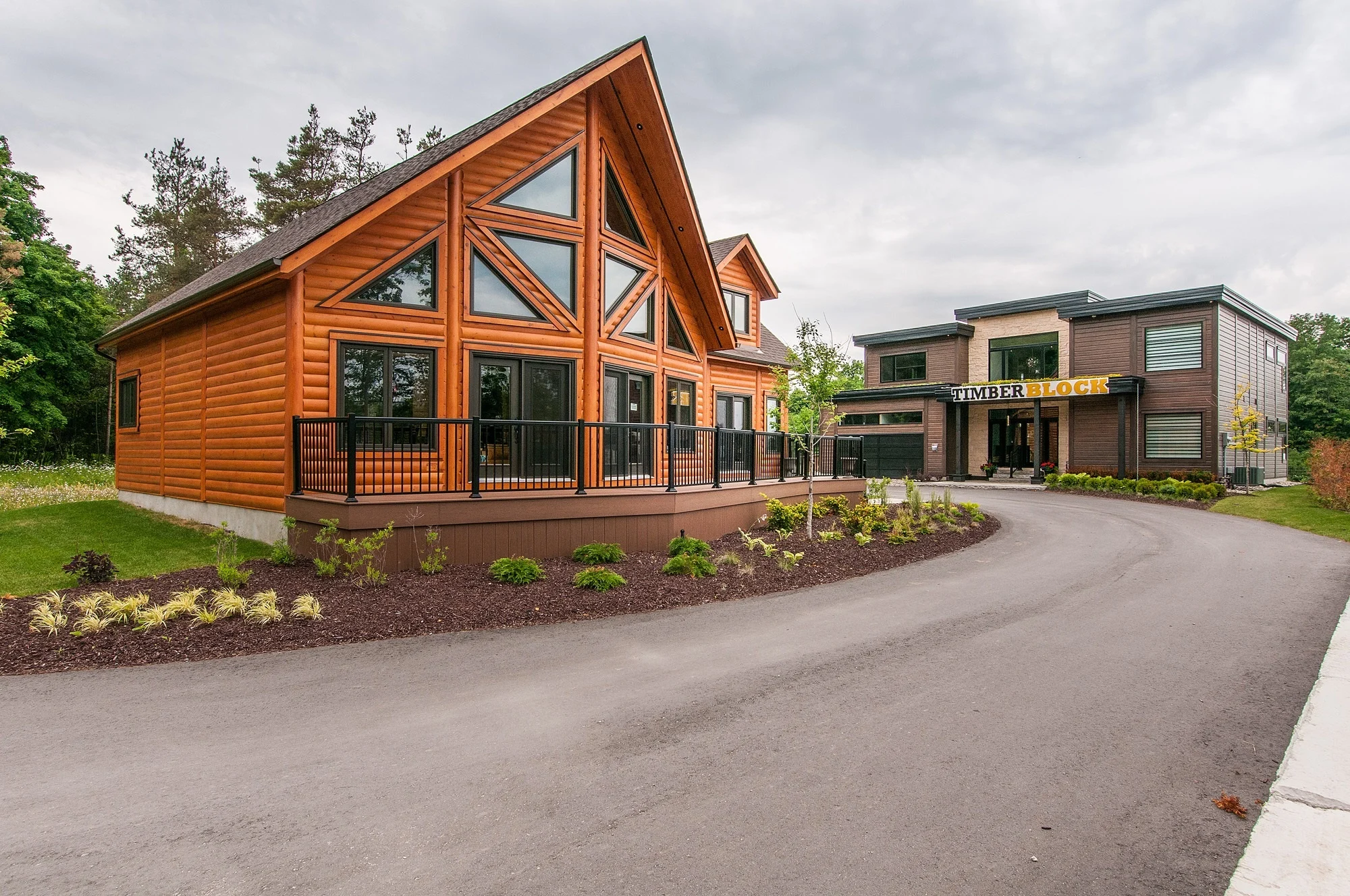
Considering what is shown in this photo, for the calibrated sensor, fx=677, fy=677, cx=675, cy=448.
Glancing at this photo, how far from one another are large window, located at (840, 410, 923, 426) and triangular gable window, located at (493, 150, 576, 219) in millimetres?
21721

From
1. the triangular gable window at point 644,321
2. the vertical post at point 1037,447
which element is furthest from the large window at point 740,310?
the vertical post at point 1037,447

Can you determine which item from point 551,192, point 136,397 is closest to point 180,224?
point 136,397

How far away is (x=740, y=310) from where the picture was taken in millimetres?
20531

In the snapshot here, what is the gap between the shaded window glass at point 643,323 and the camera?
1402 cm

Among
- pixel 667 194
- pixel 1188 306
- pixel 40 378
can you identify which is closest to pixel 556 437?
pixel 667 194

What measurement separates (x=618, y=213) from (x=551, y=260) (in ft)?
7.29

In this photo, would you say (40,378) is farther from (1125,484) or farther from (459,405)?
(1125,484)

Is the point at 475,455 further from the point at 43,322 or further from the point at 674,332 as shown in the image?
the point at 43,322

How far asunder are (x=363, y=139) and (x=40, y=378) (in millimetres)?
17175

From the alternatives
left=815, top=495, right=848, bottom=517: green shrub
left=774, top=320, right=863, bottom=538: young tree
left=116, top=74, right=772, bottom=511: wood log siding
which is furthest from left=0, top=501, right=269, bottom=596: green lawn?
left=815, top=495, right=848, bottom=517: green shrub

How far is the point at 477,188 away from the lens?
1174cm

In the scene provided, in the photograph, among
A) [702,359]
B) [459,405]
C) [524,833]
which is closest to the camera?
[524,833]

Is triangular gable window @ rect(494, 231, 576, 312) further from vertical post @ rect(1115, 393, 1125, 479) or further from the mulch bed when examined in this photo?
vertical post @ rect(1115, 393, 1125, 479)

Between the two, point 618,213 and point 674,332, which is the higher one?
point 618,213
